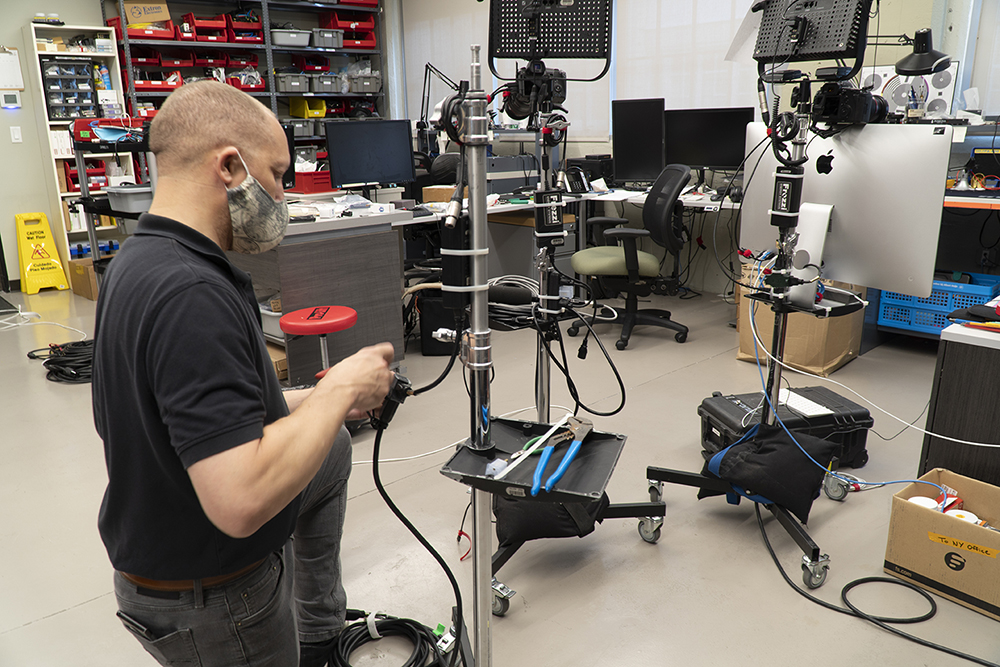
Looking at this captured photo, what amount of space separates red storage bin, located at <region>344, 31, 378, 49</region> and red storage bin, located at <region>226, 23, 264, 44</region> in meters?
0.95

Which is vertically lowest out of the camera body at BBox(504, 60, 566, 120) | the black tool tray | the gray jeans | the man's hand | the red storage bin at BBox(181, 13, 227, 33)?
the gray jeans

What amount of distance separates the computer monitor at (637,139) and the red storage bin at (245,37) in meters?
4.03

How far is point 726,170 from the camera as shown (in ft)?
15.9

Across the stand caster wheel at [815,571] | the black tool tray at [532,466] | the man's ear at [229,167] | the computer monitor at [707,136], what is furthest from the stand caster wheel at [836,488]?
the computer monitor at [707,136]

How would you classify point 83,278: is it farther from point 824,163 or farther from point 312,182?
point 824,163

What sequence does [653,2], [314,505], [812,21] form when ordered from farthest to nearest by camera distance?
[653,2], [812,21], [314,505]

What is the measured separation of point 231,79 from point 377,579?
6.27 metres

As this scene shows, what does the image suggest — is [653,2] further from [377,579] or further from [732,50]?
[377,579]

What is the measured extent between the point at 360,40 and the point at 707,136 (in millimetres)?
4736

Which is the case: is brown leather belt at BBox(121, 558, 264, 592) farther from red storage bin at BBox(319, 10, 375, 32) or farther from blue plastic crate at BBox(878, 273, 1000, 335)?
red storage bin at BBox(319, 10, 375, 32)

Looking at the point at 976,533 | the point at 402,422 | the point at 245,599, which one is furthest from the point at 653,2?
the point at 245,599

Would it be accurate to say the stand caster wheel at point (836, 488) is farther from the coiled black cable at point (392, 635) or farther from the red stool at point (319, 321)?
the red stool at point (319, 321)

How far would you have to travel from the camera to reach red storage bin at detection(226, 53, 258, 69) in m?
7.04

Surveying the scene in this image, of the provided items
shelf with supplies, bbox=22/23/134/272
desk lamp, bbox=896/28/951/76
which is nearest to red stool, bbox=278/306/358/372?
desk lamp, bbox=896/28/951/76
